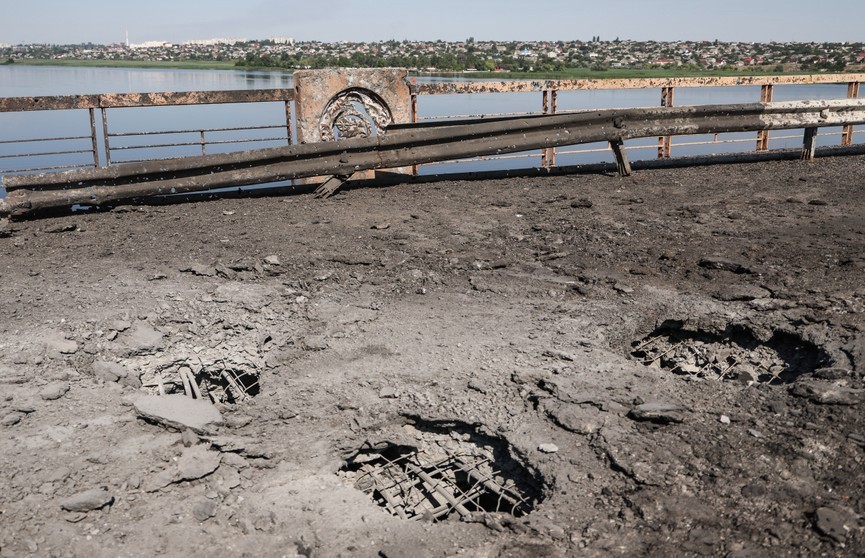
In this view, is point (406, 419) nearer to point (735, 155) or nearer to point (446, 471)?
point (446, 471)

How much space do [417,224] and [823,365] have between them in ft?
13.6

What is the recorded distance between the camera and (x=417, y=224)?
8078mm

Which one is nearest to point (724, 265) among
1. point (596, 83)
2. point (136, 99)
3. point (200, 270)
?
point (200, 270)

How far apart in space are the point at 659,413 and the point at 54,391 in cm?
342

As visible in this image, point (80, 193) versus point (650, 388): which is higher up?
point (80, 193)

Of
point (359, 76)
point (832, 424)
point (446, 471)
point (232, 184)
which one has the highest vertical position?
point (359, 76)

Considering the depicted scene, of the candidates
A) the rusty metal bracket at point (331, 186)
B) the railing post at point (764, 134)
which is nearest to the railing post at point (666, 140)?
the railing post at point (764, 134)

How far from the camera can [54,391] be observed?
4.68 metres

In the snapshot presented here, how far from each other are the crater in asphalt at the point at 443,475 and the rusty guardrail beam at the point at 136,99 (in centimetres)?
649

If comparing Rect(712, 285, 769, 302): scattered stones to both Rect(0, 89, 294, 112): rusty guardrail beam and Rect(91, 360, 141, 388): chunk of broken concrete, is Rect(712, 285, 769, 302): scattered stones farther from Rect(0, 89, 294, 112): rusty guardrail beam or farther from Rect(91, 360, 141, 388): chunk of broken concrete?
Rect(0, 89, 294, 112): rusty guardrail beam

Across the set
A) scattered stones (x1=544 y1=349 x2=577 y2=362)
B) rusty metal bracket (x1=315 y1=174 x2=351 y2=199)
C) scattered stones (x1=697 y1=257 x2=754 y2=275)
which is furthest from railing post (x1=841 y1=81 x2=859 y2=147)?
scattered stones (x1=544 y1=349 x2=577 y2=362)

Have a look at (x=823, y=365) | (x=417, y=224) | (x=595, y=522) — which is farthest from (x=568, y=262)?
(x=595, y=522)

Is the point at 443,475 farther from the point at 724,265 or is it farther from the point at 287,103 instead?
the point at 287,103

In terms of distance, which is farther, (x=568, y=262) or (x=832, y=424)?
(x=568, y=262)
